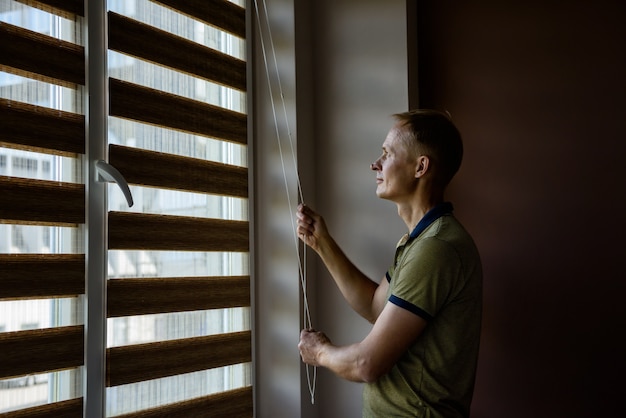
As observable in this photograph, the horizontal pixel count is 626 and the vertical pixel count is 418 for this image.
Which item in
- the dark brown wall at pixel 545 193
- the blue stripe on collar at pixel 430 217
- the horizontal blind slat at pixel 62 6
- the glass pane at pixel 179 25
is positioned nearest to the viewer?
the horizontal blind slat at pixel 62 6

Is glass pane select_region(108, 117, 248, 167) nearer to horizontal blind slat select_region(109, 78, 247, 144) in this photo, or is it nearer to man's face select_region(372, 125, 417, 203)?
horizontal blind slat select_region(109, 78, 247, 144)

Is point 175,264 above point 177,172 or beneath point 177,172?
beneath

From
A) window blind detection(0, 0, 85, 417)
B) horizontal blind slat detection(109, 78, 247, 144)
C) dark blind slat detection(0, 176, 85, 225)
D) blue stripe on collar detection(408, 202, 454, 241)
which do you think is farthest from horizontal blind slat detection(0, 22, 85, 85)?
blue stripe on collar detection(408, 202, 454, 241)

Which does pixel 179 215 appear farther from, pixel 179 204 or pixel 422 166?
pixel 422 166

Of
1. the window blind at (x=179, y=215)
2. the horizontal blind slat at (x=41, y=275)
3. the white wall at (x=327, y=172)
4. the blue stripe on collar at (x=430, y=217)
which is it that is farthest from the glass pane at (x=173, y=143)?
the blue stripe on collar at (x=430, y=217)

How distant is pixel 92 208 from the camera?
1662 millimetres

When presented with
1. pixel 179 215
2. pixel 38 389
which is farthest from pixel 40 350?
pixel 179 215

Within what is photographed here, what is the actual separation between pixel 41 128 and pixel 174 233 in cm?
48

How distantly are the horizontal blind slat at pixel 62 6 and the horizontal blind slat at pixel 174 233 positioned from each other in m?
0.48

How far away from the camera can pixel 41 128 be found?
5.12 ft

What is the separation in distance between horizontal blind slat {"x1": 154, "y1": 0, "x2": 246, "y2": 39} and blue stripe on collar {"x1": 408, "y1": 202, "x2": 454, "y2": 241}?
0.88 m

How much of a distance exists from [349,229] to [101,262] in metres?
0.82

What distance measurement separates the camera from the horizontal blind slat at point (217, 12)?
1998 millimetres

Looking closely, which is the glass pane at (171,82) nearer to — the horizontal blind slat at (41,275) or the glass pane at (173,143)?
the glass pane at (173,143)
